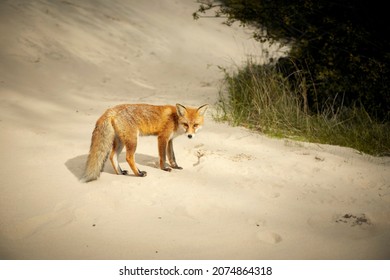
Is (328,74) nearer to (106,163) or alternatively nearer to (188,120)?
(188,120)

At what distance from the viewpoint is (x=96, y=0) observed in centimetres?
1662

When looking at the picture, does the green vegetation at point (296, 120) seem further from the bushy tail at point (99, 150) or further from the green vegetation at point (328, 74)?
the bushy tail at point (99, 150)

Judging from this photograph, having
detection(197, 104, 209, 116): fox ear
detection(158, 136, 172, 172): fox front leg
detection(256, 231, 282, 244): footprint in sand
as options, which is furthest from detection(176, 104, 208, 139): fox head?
detection(256, 231, 282, 244): footprint in sand

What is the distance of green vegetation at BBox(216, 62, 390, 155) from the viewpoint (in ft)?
21.5

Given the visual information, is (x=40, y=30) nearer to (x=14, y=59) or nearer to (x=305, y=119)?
(x=14, y=59)

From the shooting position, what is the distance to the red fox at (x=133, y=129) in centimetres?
469

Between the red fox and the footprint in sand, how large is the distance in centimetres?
187

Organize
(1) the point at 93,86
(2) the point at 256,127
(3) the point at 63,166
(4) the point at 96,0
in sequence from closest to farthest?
(3) the point at 63,166, (2) the point at 256,127, (1) the point at 93,86, (4) the point at 96,0

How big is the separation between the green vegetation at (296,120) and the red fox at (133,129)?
7.33ft

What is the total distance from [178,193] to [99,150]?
1.13 metres

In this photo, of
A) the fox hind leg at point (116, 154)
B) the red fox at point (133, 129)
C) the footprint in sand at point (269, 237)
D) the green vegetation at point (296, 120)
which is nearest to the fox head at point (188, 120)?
the red fox at point (133, 129)

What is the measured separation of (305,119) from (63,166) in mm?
4655

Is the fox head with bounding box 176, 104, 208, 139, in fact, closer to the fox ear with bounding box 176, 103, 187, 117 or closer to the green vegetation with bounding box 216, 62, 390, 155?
the fox ear with bounding box 176, 103, 187, 117
